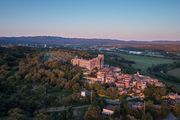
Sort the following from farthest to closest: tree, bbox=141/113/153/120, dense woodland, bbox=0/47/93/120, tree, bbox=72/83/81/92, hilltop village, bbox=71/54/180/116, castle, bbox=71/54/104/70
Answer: castle, bbox=71/54/104/70 < tree, bbox=72/83/81/92 < hilltop village, bbox=71/54/180/116 < dense woodland, bbox=0/47/93/120 < tree, bbox=141/113/153/120

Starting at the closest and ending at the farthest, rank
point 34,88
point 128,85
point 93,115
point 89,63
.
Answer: point 93,115 < point 34,88 < point 128,85 < point 89,63

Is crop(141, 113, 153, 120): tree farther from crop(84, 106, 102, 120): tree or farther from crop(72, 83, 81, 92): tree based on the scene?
crop(72, 83, 81, 92): tree

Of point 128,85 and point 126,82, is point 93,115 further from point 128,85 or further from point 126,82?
point 126,82

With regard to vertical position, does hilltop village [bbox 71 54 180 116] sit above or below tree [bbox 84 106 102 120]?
below

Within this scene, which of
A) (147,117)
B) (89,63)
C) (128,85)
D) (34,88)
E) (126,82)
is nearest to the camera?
(147,117)

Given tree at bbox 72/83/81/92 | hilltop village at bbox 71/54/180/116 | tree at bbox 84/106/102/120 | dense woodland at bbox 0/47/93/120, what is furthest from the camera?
tree at bbox 72/83/81/92

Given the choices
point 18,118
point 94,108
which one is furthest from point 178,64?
point 18,118

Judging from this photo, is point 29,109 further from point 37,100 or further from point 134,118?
point 134,118

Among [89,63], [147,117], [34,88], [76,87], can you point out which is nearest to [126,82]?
[76,87]

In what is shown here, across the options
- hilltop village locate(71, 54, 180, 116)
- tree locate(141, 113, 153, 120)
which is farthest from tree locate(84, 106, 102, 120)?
tree locate(141, 113, 153, 120)

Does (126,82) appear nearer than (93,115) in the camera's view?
No

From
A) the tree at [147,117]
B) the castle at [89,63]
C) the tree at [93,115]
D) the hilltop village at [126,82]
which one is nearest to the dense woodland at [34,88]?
the hilltop village at [126,82]
